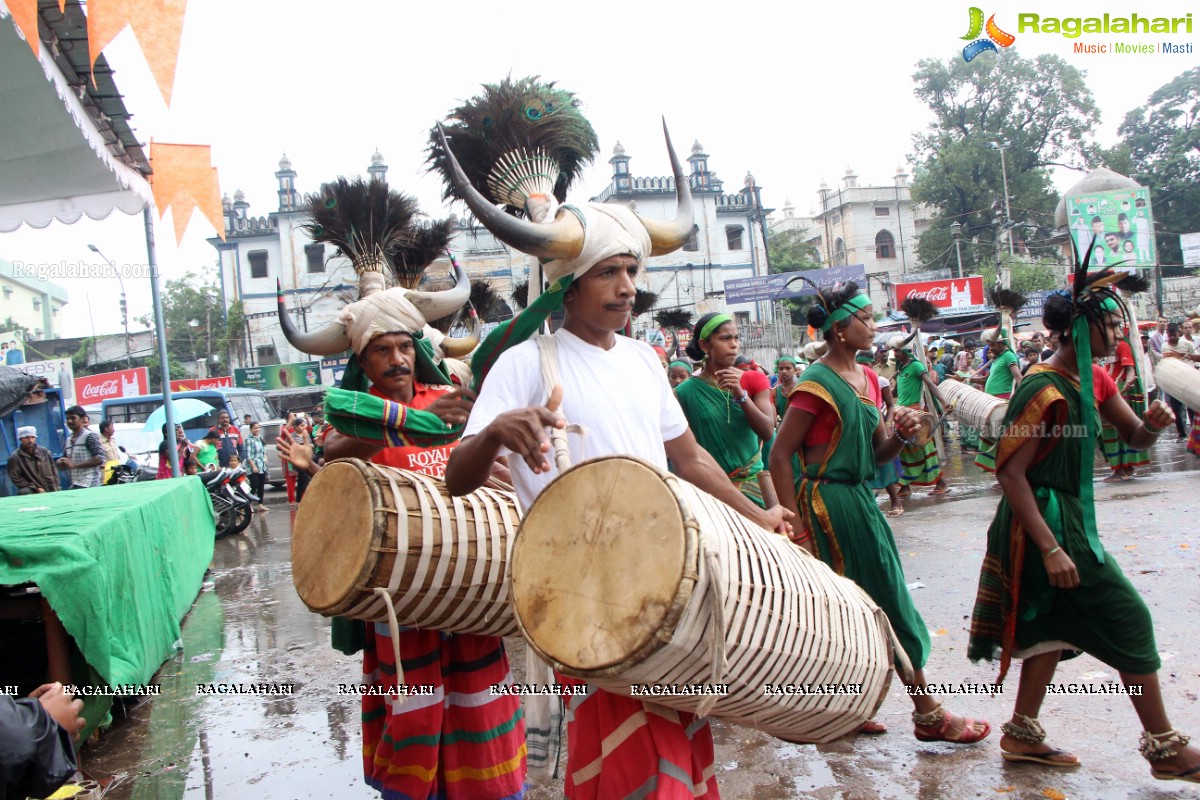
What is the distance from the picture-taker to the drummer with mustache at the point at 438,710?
3045 millimetres

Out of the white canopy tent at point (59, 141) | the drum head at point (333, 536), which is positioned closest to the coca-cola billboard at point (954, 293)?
the white canopy tent at point (59, 141)

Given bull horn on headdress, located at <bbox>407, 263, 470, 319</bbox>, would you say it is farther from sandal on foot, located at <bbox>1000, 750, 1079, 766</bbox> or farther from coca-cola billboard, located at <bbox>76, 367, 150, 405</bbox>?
coca-cola billboard, located at <bbox>76, 367, 150, 405</bbox>

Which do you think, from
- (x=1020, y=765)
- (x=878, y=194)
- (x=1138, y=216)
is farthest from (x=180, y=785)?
(x=878, y=194)

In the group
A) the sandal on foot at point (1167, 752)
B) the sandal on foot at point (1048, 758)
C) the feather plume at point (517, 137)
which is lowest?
the sandal on foot at point (1048, 758)

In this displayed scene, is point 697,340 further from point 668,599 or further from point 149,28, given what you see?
point 668,599

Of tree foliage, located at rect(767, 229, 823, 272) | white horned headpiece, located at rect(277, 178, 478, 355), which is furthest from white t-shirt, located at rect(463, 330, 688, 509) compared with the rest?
tree foliage, located at rect(767, 229, 823, 272)

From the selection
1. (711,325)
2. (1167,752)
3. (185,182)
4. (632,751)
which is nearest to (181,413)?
(185,182)

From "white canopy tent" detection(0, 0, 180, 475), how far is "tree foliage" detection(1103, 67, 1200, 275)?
47.8m

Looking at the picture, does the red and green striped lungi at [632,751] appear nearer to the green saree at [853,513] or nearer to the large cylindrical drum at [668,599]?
the large cylindrical drum at [668,599]

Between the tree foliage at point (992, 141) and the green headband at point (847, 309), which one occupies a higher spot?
the tree foliage at point (992, 141)

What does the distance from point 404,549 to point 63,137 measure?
15.3 feet

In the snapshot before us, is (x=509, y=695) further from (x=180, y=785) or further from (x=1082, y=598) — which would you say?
(x=1082, y=598)

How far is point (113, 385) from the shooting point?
86.5 ft

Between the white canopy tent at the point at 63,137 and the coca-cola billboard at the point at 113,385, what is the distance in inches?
792
